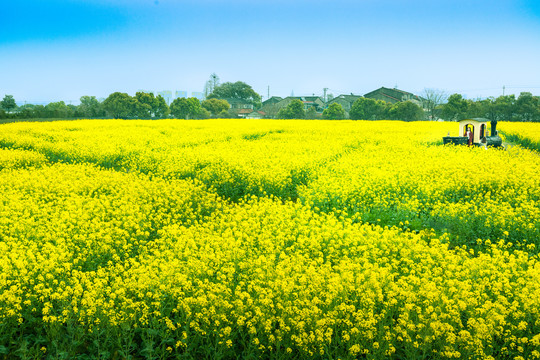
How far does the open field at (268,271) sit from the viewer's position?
4301mm

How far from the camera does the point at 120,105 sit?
209ft

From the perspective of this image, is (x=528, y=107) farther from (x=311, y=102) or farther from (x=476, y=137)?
(x=476, y=137)

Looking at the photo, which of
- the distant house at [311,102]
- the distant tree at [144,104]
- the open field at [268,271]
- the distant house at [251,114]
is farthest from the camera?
the distant house at [311,102]

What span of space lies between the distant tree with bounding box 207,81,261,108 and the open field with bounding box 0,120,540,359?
88.9 metres

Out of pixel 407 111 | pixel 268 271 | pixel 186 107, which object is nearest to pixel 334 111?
pixel 407 111

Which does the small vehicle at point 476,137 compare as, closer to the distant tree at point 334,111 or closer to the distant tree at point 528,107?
the distant tree at point 528,107

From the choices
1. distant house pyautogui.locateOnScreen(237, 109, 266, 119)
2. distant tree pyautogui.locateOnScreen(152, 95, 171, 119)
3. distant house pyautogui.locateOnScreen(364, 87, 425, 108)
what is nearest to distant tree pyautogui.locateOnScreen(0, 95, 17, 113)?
distant tree pyautogui.locateOnScreen(152, 95, 171, 119)

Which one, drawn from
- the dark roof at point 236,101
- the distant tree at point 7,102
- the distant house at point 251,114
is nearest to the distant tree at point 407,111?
the distant house at point 251,114

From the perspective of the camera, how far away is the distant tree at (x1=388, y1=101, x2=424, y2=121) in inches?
2324

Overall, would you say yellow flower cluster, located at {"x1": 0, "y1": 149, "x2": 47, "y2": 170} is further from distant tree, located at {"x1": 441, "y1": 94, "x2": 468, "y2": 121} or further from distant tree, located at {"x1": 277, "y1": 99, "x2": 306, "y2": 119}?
distant tree, located at {"x1": 441, "y1": 94, "x2": 468, "y2": 121}

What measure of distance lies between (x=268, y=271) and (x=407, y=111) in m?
58.8

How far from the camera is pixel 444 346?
4004mm

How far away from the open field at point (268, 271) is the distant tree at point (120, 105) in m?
55.6

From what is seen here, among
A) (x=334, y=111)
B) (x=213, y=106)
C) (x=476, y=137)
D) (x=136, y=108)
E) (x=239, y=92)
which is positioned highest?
(x=239, y=92)
